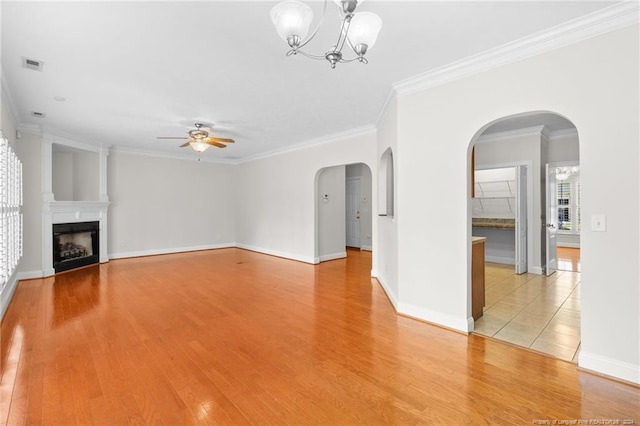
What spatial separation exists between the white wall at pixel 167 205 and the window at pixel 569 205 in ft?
33.8

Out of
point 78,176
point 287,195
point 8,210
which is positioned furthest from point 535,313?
point 78,176

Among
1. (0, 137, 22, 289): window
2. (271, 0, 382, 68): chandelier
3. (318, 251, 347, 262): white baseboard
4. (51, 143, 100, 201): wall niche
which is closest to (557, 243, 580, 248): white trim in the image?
(318, 251, 347, 262): white baseboard

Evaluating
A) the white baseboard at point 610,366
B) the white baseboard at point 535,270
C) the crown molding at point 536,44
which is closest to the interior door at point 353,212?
the white baseboard at point 535,270

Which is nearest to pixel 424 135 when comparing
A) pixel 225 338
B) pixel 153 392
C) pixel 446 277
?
pixel 446 277

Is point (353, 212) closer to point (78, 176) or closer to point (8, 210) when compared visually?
point (78, 176)

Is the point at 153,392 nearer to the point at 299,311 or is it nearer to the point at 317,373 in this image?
the point at 317,373

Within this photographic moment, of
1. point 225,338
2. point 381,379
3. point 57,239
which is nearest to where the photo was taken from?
point 381,379

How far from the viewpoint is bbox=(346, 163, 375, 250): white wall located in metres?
8.65

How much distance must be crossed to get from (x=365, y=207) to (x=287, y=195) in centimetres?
273

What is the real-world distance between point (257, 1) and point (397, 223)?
262cm

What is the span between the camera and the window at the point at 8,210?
3395mm

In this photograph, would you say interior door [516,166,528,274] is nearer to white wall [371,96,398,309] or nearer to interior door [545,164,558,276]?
interior door [545,164,558,276]

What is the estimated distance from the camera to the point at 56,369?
240 centimetres

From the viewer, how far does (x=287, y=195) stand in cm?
723
